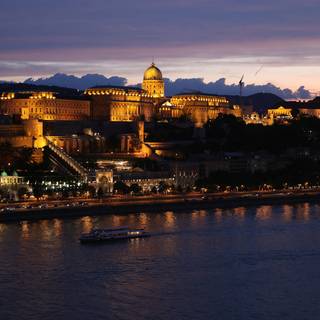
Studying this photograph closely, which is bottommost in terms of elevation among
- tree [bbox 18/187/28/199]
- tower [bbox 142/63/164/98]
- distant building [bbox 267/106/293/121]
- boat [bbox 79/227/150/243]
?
boat [bbox 79/227/150/243]

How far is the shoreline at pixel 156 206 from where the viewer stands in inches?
819

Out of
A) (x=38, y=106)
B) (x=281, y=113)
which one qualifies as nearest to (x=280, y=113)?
(x=281, y=113)

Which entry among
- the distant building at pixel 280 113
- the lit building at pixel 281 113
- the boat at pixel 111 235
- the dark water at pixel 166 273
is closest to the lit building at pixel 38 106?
the distant building at pixel 280 113

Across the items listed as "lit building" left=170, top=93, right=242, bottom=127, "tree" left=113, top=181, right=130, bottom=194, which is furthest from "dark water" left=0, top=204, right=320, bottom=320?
"lit building" left=170, top=93, right=242, bottom=127

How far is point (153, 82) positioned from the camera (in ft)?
138

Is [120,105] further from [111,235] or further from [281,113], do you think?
[111,235]

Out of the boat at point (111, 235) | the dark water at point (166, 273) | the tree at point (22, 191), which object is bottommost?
the dark water at point (166, 273)

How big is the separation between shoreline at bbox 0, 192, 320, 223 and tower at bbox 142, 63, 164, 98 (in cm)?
1527

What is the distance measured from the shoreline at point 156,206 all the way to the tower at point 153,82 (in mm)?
15273

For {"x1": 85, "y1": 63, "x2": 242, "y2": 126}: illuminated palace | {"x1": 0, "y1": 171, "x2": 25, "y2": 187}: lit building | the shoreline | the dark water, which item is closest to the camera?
the dark water

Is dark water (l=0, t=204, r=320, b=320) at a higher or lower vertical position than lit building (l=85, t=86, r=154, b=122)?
lower

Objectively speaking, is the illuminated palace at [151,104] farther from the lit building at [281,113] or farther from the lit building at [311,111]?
the lit building at [311,111]

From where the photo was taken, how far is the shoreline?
68.2 feet

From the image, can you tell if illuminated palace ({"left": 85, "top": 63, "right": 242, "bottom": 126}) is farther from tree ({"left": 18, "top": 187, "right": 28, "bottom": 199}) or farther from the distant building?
tree ({"left": 18, "top": 187, "right": 28, "bottom": 199})
